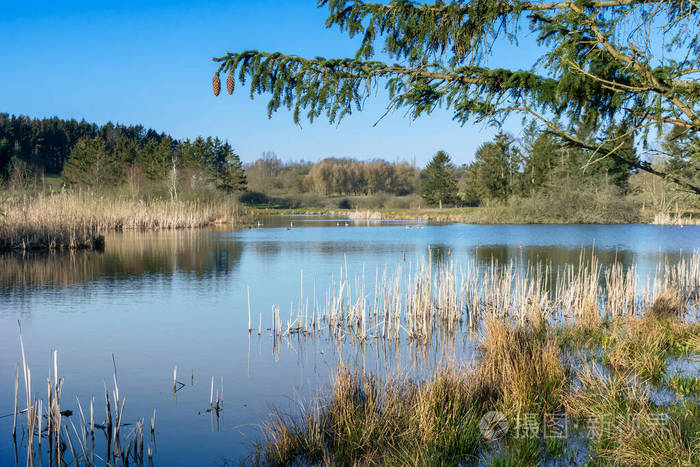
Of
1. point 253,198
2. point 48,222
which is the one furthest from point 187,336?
point 253,198

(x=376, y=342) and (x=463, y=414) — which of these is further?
(x=376, y=342)

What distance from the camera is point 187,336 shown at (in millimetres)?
10289

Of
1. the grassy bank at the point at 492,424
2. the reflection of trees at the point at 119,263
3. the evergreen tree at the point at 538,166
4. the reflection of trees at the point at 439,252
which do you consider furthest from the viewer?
the evergreen tree at the point at 538,166

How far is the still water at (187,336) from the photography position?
6.27 metres

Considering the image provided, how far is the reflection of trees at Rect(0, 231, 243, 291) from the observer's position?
1658 centimetres

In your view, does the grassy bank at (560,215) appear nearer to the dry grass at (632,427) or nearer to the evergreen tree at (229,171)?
the evergreen tree at (229,171)

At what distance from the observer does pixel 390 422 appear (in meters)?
4.84

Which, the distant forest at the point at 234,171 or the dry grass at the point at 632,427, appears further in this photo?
A: the distant forest at the point at 234,171

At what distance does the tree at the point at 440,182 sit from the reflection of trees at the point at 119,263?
4612 cm

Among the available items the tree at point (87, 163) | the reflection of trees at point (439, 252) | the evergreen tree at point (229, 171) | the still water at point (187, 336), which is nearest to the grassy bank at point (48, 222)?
the still water at point (187, 336)

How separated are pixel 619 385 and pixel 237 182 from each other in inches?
2918

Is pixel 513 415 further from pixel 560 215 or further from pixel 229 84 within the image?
pixel 560 215

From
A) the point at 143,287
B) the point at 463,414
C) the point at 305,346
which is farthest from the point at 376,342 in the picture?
the point at 143,287

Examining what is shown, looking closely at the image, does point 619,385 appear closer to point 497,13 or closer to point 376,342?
point 497,13
